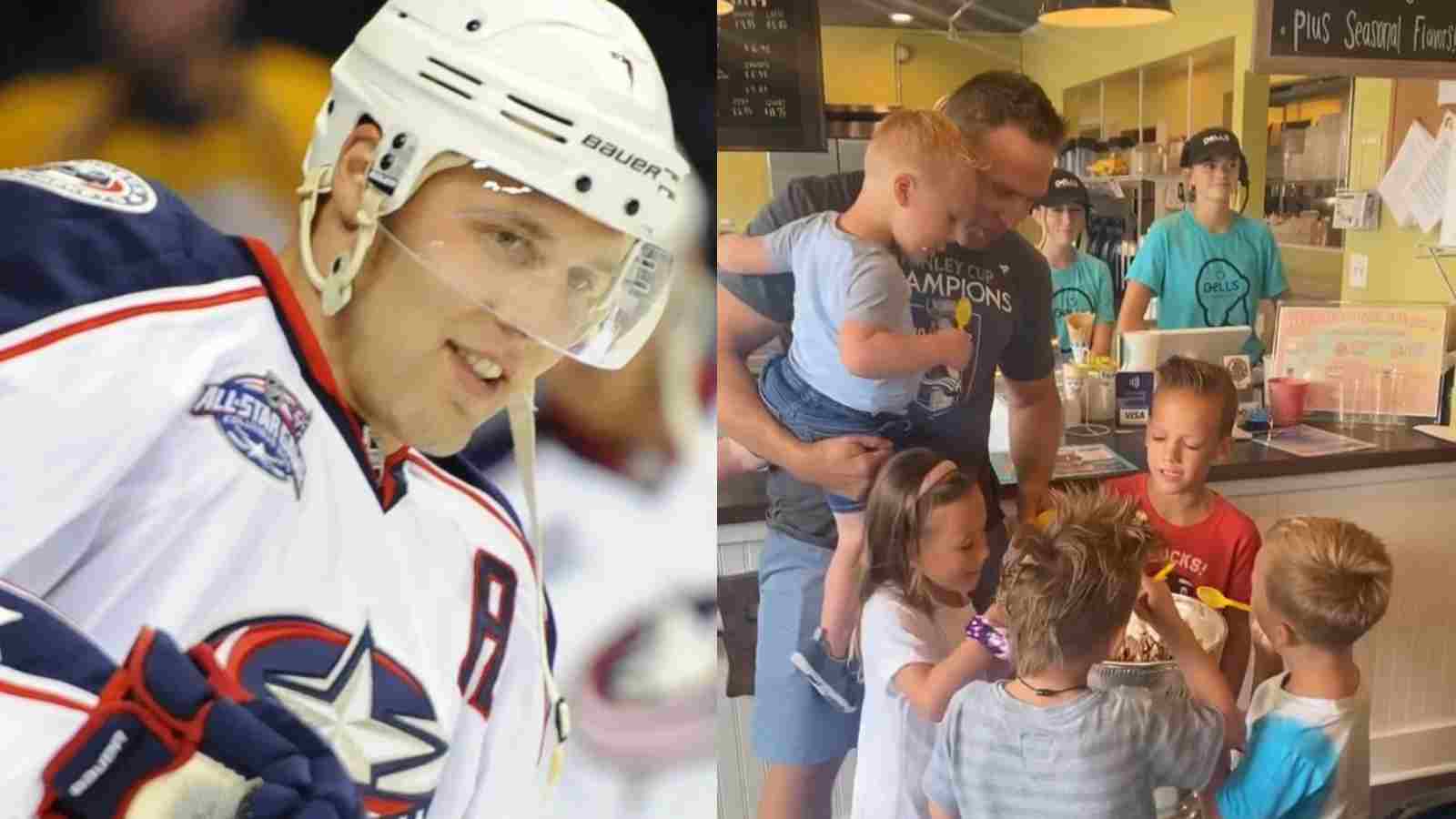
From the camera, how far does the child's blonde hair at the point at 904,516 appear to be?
5.79 ft

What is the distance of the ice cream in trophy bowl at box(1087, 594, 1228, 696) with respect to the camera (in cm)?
182

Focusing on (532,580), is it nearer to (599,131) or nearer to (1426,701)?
(599,131)

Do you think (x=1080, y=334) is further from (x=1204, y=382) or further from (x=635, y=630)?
(x=635, y=630)

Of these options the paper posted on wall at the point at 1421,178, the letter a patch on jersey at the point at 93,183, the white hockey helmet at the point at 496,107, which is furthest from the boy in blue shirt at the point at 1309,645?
the letter a patch on jersey at the point at 93,183

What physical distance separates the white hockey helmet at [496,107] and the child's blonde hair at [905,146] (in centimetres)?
40

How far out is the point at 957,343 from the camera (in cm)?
176

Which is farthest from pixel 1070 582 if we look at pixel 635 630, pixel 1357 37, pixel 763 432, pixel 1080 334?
pixel 1357 37

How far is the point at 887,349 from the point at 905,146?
31 cm

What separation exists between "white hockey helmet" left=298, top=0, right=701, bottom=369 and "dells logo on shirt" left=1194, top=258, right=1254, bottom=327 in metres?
1.03

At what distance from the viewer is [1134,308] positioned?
75.3 inches

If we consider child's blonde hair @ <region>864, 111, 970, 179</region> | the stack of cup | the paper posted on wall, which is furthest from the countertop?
child's blonde hair @ <region>864, 111, 970, 179</region>

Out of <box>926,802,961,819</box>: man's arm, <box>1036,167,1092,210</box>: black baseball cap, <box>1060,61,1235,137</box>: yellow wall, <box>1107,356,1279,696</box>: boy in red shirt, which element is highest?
<box>1060,61,1235,137</box>: yellow wall

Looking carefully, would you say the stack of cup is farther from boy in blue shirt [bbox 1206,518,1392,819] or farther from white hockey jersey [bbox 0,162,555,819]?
white hockey jersey [bbox 0,162,555,819]

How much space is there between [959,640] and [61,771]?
1.26 meters
